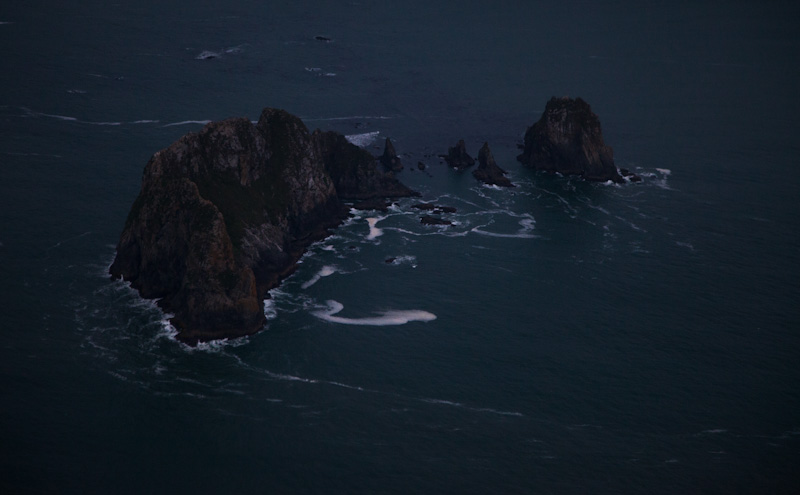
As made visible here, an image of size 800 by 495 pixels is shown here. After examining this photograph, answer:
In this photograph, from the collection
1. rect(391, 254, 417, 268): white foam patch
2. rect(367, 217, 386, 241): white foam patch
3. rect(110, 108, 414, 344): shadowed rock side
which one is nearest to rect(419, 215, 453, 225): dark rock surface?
rect(367, 217, 386, 241): white foam patch

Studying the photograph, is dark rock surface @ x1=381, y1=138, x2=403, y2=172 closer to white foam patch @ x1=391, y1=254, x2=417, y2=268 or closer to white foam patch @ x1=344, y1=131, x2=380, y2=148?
white foam patch @ x1=344, y1=131, x2=380, y2=148

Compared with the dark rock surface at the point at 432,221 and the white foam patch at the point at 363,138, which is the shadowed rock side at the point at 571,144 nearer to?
the white foam patch at the point at 363,138

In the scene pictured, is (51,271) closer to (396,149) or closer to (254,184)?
(254,184)

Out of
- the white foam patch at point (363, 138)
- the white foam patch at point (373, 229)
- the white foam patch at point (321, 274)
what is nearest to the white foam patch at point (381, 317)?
the white foam patch at point (321, 274)

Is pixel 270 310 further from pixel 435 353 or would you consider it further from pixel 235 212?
pixel 435 353

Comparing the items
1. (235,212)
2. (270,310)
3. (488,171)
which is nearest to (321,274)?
(270,310)

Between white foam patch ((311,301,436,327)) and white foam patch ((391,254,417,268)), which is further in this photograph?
white foam patch ((391,254,417,268))
